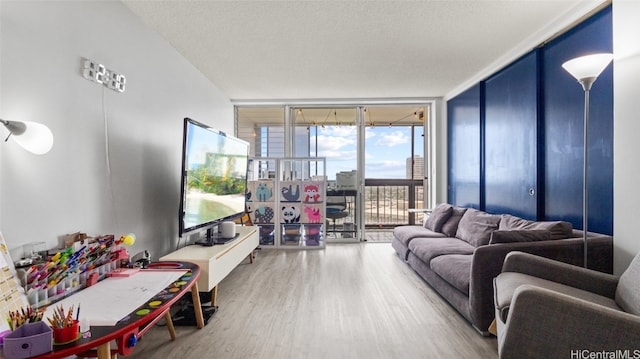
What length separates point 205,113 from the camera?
417cm

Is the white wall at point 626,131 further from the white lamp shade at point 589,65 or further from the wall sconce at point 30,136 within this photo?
the wall sconce at point 30,136

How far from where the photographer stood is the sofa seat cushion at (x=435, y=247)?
320cm

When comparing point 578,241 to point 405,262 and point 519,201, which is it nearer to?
point 519,201

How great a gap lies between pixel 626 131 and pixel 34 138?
347 cm

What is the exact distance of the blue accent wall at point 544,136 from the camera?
237cm

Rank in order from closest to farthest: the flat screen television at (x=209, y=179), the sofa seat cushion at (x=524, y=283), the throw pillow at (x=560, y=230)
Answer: the sofa seat cushion at (x=524, y=283) < the throw pillow at (x=560, y=230) < the flat screen television at (x=209, y=179)

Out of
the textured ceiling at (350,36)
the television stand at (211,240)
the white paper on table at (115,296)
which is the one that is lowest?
the white paper on table at (115,296)

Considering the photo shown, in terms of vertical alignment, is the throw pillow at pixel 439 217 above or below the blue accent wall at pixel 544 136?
below

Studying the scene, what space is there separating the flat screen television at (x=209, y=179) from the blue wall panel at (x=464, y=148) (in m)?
3.16

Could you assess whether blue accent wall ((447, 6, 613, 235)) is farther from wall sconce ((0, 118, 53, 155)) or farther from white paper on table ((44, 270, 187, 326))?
wall sconce ((0, 118, 53, 155))

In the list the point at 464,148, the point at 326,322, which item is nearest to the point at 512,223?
the point at 464,148

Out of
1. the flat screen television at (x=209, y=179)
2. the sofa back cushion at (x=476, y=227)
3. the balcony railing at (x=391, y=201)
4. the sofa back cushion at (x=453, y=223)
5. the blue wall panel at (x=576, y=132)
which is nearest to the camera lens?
the blue wall panel at (x=576, y=132)

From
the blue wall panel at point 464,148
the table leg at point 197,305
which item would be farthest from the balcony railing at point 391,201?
the table leg at point 197,305

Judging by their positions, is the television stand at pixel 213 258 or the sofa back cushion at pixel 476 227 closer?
the television stand at pixel 213 258
